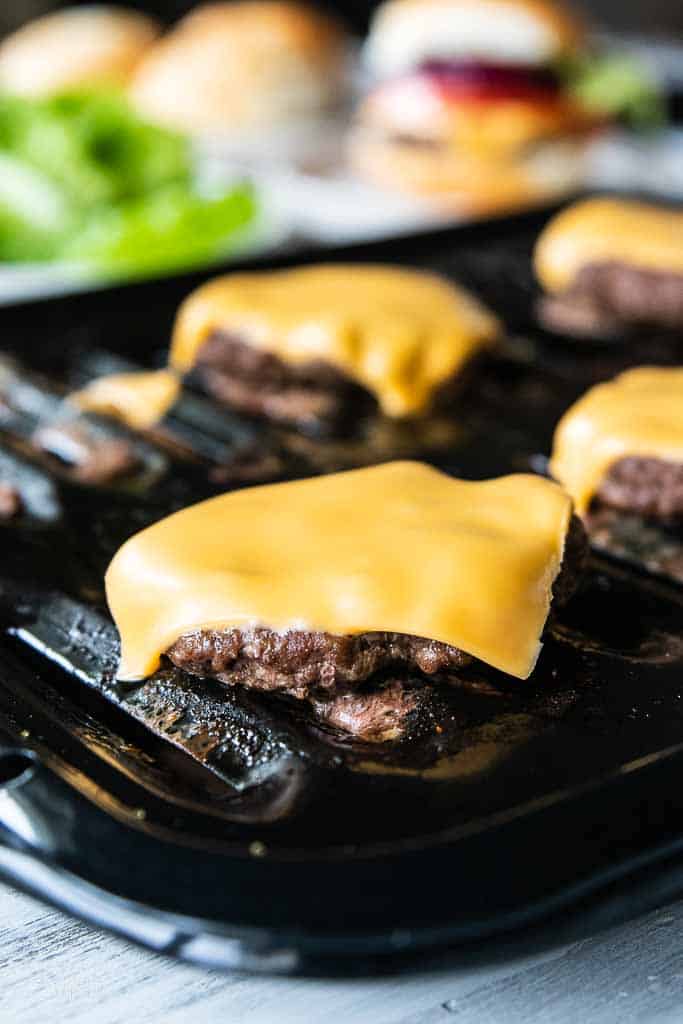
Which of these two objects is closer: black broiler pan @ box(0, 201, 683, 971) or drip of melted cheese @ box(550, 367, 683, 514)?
→ black broiler pan @ box(0, 201, 683, 971)

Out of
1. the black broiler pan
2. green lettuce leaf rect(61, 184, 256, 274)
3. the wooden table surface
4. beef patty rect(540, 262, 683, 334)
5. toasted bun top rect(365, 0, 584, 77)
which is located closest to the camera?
the black broiler pan

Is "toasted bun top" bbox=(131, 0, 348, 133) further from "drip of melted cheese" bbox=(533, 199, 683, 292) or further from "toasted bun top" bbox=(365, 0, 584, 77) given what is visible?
"drip of melted cheese" bbox=(533, 199, 683, 292)

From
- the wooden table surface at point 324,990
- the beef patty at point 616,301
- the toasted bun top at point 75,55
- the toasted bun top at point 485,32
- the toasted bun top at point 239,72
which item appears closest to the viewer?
the wooden table surface at point 324,990

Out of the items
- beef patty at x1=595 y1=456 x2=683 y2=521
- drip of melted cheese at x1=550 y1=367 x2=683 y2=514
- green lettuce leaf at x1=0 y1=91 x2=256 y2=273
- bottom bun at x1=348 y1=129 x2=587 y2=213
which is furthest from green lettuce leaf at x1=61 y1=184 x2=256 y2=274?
beef patty at x1=595 y1=456 x2=683 y2=521

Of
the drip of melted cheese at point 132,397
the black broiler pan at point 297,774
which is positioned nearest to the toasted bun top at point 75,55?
the drip of melted cheese at point 132,397

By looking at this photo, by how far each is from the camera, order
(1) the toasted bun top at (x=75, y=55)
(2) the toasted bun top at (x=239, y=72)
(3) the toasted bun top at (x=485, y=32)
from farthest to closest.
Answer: (1) the toasted bun top at (x=75, y=55) < (2) the toasted bun top at (x=239, y=72) < (3) the toasted bun top at (x=485, y=32)

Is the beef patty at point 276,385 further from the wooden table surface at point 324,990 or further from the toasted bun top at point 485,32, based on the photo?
the toasted bun top at point 485,32
